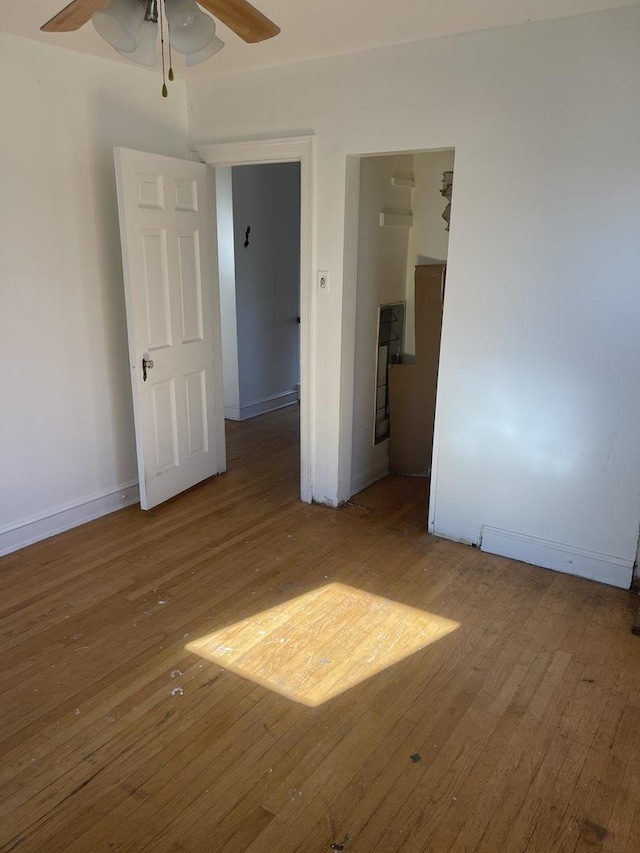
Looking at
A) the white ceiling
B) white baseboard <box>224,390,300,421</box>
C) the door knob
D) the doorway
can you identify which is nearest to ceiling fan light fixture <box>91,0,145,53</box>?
the white ceiling

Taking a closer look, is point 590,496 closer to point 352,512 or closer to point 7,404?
point 352,512

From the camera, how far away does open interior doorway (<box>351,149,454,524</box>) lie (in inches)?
147

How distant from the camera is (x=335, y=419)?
361 centimetres

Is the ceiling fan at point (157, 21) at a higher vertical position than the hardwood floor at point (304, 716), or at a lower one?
higher

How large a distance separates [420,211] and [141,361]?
2.11 metres

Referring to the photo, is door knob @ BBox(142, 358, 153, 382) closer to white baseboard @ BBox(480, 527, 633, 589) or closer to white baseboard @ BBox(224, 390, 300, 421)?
white baseboard @ BBox(480, 527, 633, 589)

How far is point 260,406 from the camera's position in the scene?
19.1ft

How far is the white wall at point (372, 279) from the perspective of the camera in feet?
11.8

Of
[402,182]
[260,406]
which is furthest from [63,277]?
[260,406]

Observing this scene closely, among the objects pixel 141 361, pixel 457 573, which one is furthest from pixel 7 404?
pixel 457 573

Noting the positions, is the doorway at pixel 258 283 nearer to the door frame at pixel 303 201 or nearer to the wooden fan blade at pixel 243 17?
the door frame at pixel 303 201

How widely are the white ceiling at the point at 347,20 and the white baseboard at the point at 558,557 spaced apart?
236 centimetres

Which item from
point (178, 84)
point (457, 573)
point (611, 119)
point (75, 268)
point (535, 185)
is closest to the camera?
point (611, 119)

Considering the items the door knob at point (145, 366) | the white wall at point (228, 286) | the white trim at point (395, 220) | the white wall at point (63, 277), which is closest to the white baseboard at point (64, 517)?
the white wall at point (63, 277)
